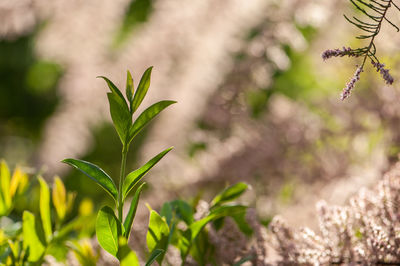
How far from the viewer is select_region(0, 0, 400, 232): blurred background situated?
0.53 m

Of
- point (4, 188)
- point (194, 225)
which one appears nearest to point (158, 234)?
point (194, 225)

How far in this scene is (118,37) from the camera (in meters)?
1.46

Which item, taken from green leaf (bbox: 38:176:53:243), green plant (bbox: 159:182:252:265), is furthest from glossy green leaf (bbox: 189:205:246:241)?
green leaf (bbox: 38:176:53:243)

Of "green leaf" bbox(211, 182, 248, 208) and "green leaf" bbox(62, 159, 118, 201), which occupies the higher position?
"green leaf" bbox(211, 182, 248, 208)

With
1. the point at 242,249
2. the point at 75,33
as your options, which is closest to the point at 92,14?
the point at 75,33

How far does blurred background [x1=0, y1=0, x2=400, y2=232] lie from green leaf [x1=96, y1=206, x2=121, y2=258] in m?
0.13

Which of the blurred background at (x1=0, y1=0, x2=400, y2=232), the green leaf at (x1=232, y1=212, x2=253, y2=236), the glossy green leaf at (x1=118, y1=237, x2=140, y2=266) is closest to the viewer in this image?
the glossy green leaf at (x1=118, y1=237, x2=140, y2=266)

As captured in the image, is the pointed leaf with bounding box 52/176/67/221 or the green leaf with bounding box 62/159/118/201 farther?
the pointed leaf with bounding box 52/176/67/221

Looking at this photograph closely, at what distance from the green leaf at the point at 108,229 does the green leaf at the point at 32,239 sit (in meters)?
0.08

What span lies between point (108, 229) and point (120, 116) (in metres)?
0.06

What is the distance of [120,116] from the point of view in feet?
0.77

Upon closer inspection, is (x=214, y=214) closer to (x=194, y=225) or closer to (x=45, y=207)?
(x=194, y=225)

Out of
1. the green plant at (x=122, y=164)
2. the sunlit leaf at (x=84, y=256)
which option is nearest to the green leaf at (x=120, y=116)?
the green plant at (x=122, y=164)

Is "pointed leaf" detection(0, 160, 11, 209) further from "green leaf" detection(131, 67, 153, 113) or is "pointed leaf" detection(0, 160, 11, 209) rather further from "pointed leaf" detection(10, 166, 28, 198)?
"green leaf" detection(131, 67, 153, 113)
